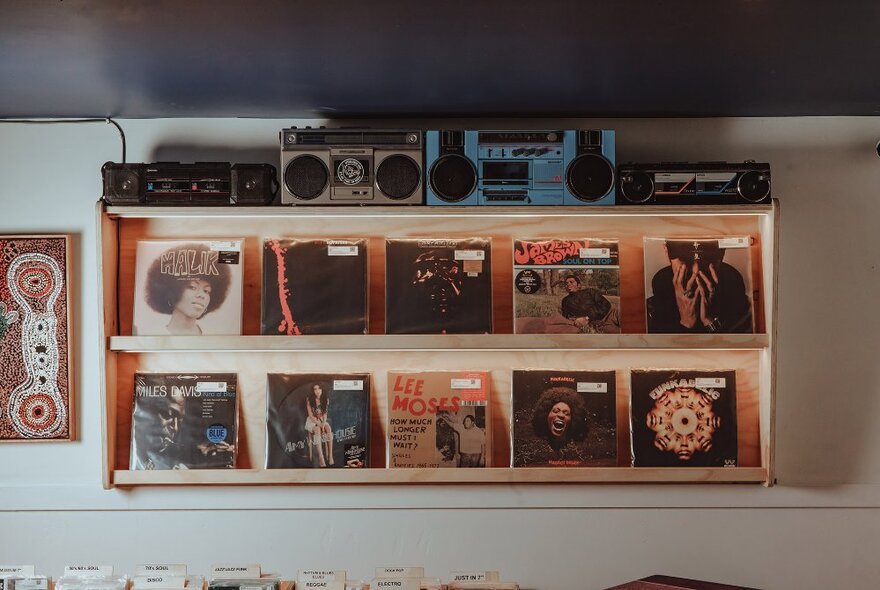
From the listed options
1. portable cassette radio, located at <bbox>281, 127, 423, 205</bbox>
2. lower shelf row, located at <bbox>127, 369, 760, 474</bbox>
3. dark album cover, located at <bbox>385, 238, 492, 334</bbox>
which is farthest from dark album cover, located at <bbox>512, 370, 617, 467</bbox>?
portable cassette radio, located at <bbox>281, 127, 423, 205</bbox>

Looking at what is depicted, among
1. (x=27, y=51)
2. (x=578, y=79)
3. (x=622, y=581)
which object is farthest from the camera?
(x=622, y=581)

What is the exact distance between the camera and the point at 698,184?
2471mm

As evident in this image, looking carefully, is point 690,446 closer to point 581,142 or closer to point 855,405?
point 855,405

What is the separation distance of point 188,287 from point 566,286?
130 cm

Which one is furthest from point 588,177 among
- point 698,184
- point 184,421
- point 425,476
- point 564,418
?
point 184,421

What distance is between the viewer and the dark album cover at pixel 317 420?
2590 mm

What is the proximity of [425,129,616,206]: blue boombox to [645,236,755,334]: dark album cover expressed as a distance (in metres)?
0.33

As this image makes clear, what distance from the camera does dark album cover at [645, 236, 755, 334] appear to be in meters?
2.56

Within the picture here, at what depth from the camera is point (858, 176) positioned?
2.73m

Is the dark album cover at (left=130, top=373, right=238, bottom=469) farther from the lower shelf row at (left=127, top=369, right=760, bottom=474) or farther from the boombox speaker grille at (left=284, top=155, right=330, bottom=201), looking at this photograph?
the boombox speaker grille at (left=284, top=155, right=330, bottom=201)

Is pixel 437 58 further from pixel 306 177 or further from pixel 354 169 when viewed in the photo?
pixel 306 177

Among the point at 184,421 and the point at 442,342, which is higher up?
the point at 442,342

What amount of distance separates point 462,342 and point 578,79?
901 mm

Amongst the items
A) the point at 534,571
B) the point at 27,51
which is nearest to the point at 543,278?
the point at 534,571
